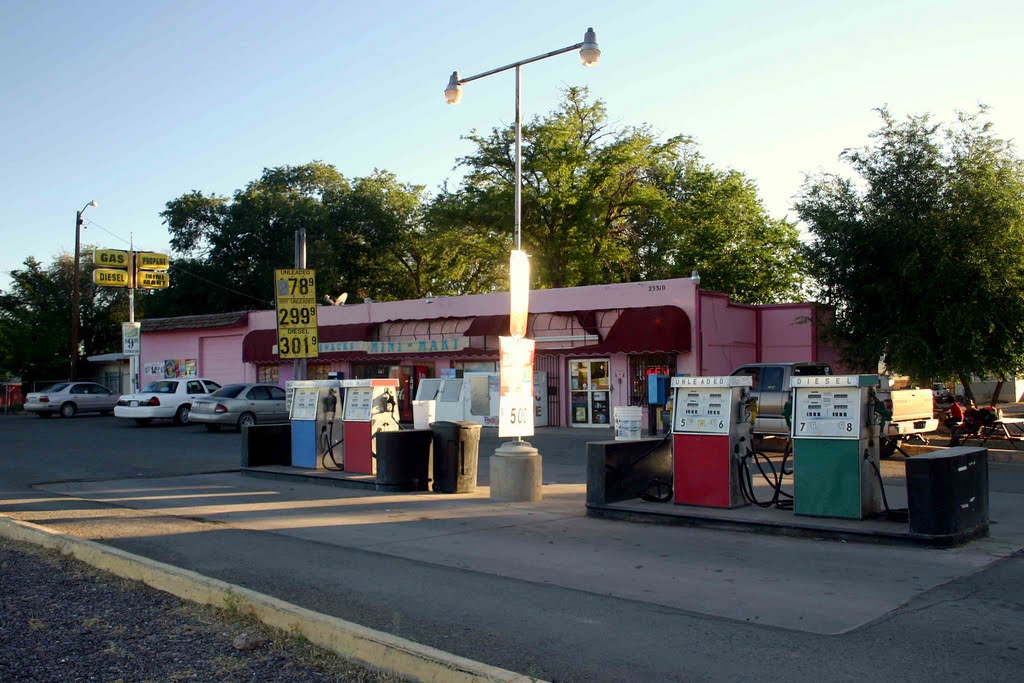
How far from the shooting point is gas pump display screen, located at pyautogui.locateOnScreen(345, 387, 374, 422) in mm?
14969

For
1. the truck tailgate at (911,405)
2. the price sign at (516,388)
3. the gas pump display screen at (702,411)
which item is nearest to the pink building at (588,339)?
the truck tailgate at (911,405)

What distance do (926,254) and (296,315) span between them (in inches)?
538

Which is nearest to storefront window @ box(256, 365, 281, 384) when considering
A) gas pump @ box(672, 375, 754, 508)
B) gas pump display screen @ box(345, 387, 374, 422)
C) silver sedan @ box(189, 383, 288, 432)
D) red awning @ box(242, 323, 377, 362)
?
red awning @ box(242, 323, 377, 362)

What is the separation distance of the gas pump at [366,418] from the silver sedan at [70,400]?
28112 mm

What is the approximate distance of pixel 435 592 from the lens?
25.0ft

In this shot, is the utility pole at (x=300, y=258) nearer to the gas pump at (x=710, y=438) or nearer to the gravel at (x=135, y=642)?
the gas pump at (x=710, y=438)

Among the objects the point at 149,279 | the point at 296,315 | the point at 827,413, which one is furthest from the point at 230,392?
the point at 827,413

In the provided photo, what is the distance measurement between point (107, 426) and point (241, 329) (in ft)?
28.2

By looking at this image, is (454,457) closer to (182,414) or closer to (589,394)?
(589,394)

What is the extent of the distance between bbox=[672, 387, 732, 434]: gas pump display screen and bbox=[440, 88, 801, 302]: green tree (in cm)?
2939

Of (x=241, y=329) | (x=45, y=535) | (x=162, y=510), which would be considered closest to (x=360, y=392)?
(x=162, y=510)

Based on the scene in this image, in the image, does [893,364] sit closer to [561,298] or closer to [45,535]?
[561,298]

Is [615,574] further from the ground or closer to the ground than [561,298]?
closer to the ground

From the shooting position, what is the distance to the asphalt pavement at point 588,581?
583 cm
